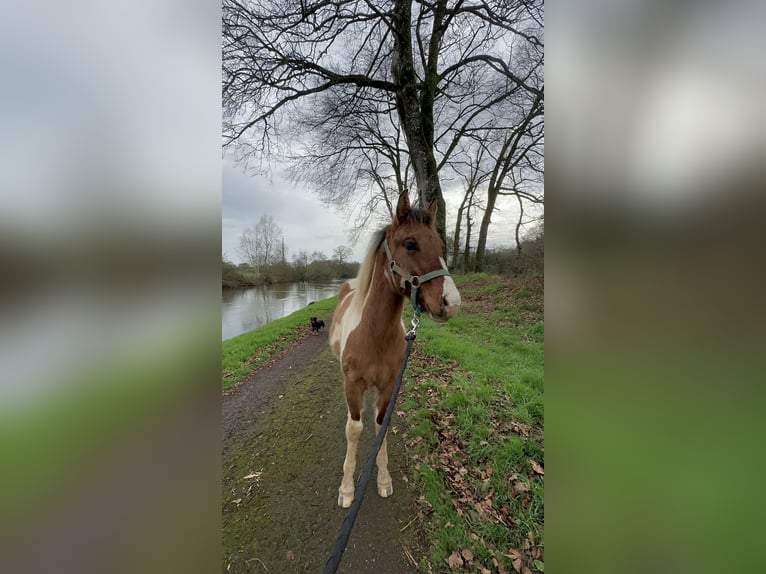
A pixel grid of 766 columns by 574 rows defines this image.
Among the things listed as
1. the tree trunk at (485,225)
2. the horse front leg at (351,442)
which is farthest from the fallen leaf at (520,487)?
the tree trunk at (485,225)

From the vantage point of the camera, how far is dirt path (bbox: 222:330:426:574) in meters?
2.04

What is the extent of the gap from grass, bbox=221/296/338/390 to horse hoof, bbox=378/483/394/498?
3.77 meters

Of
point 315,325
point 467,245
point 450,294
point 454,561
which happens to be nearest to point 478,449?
point 454,561

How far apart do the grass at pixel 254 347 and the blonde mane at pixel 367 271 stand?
3.98 m

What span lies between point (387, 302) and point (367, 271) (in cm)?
40

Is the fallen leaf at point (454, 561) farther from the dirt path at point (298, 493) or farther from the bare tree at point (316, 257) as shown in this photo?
the bare tree at point (316, 257)

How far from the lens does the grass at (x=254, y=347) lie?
582 cm

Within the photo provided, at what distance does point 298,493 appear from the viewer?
8.59 feet

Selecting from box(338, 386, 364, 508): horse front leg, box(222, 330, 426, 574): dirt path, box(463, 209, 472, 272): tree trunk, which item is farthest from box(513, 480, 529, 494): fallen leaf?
Result: box(463, 209, 472, 272): tree trunk
